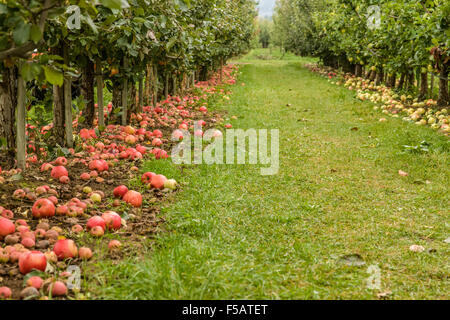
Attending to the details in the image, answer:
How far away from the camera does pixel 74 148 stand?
4.92 m

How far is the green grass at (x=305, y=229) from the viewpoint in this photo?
2496mm

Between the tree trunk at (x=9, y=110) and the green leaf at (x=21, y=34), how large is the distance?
2135 mm

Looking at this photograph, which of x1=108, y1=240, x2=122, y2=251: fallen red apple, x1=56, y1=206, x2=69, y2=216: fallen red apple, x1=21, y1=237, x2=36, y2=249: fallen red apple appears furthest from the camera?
x1=56, y1=206, x2=69, y2=216: fallen red apple

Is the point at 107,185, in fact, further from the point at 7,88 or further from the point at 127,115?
the point at 127,115

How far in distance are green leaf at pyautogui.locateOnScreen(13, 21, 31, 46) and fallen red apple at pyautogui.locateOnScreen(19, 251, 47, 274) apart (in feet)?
4.05

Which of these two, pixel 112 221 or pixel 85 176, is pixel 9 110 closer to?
pixel 85 176

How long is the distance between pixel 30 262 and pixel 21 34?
1.31 metres

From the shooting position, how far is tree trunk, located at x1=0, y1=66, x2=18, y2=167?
12.8 feet

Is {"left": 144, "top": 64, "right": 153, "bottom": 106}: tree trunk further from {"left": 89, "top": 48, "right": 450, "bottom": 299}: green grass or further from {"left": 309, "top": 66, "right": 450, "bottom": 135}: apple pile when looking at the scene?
{"left": 309, "top": 66, "right": 450, "bottom": 135}: apple pile

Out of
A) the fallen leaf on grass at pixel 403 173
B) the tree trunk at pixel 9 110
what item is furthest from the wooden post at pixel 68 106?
the fallen leaf on grass at pixel 403 173

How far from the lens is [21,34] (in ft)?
6.56

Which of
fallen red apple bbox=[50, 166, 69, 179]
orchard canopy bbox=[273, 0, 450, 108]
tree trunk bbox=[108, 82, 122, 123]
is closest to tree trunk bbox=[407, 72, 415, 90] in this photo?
orchard canopy bbox=[273, 0, 450, 108]
